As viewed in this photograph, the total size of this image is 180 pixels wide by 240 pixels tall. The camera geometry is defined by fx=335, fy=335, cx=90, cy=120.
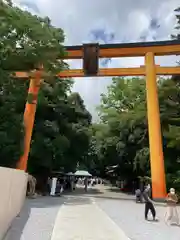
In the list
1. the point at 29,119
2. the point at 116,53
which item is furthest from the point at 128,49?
the point at 29,119

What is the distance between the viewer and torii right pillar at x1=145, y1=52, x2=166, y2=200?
21.5 meters

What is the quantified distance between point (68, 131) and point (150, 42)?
10.3 meters

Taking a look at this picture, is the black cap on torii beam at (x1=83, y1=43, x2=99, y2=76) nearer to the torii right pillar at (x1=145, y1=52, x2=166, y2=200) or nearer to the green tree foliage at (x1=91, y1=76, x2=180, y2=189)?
the torii right pillar at (x1=145, y1=52, x2=166, y2=200)

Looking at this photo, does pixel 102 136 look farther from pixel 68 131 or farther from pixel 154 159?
pixel 154 159

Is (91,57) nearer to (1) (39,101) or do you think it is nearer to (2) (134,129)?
(1) (39,101)

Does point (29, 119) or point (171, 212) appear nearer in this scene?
point (171, 212)

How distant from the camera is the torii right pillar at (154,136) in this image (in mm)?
21547

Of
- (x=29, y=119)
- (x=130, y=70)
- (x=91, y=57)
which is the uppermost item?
(x=91, y=57)

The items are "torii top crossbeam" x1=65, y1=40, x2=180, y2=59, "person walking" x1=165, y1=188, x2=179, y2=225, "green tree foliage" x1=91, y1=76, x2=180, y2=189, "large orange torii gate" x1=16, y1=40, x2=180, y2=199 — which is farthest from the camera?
"green tree foliage" x1=91, y1=76, x2=180, y2=189

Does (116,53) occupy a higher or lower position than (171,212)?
higher

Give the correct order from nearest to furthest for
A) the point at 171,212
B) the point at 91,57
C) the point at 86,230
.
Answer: the point at 86,230
the point at 171,212
the point at 91,57

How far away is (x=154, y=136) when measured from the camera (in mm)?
22438

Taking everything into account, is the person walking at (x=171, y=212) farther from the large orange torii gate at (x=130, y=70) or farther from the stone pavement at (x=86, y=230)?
the large orange torii gate at (x=130, y=70)

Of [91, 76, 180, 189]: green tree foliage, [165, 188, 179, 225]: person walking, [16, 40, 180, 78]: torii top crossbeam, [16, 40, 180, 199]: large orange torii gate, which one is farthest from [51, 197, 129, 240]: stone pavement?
[16, 40, 180, 78]: torii top crossbeam
